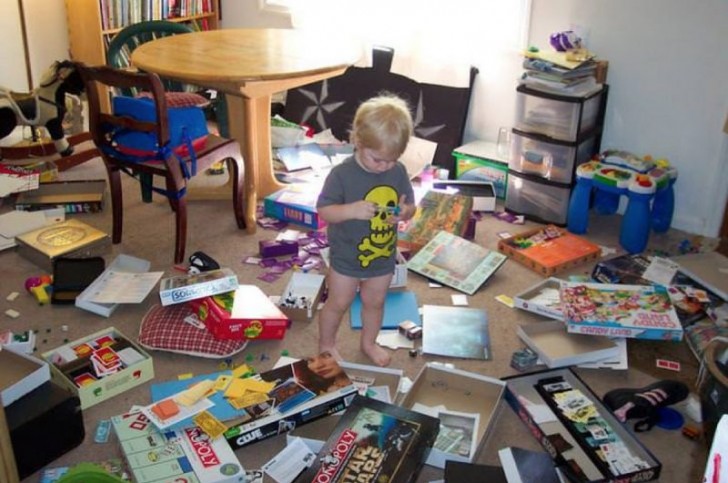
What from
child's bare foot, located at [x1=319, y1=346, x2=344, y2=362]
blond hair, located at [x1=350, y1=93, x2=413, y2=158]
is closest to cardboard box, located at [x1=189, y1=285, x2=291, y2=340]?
child's bare foot, located at [x1=319, y1=346, x2=344, y2=362]

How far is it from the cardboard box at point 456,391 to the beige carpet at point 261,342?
6 centimetres

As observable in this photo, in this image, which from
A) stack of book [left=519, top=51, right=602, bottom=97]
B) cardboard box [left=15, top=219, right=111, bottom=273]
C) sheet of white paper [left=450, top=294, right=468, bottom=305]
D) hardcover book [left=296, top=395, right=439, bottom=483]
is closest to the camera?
hardcover book [left=296, top=395, right=439, bottom=483]

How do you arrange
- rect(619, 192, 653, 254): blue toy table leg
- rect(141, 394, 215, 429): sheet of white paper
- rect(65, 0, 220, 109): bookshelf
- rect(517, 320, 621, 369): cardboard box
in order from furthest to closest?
rect(65, 0, 220, 109): bookshelf < rect(619, 192, 653, 254): blue toy table leg < rect(517, 320, 621, 369): cardboard box < rect(141, 394, 215, 429): sheet of white paper

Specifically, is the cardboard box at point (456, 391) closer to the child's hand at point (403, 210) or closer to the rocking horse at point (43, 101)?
the child's hand at point (403, 210)

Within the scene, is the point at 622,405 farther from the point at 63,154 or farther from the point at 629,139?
the point at 63,154

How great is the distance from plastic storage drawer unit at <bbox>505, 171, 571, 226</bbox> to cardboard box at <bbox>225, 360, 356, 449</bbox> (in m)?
1.56

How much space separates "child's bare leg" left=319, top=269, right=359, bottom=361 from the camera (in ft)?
7.11

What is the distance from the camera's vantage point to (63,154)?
373 cm

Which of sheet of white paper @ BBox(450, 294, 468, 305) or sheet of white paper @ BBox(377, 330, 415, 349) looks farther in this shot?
sheet of white paper @ BBox(450, 294, 468, 305)

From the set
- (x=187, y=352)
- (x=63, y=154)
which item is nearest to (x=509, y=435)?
(x=187, y=352)

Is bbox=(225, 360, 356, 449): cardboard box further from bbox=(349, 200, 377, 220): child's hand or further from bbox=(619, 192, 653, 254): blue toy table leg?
bbox=(619, 192, 653, 254): blue toy table leg

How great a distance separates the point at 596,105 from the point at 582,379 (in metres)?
1.42


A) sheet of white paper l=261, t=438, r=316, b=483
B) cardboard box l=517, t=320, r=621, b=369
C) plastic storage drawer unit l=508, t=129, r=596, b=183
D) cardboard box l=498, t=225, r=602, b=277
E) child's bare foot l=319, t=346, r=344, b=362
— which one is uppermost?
plastic storage drawer unit l=508, t=129, r=596, b=183

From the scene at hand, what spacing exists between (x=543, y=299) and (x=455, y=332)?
36 cm
